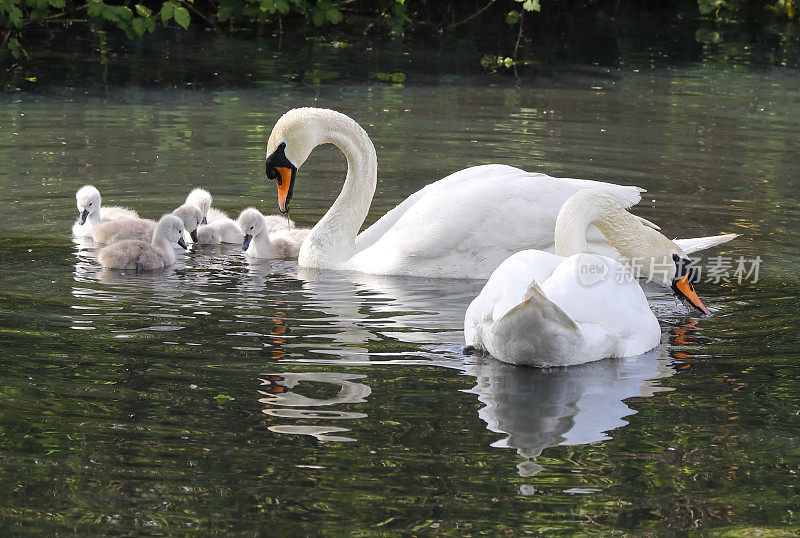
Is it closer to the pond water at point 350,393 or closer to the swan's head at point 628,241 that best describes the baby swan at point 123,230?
the pond water at point 350,393

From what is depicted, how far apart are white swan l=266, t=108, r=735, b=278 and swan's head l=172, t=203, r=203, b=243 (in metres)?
0.81

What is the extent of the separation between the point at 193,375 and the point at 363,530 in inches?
71.6

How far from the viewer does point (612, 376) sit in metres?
5.91

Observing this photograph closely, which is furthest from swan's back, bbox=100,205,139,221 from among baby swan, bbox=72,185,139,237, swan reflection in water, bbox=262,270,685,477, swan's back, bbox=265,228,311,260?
swan reflection in water, bbox=262,270,685,477

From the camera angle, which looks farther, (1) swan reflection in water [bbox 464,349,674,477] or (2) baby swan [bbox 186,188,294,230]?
(2) baby swan [bbox 186,188,294,230]

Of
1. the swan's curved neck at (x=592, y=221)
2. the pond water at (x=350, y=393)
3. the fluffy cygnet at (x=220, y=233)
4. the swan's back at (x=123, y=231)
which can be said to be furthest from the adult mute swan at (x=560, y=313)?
the fluffy cygnet at (x=220, y=233)

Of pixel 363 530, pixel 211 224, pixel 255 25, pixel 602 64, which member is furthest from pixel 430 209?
pixel 255 25

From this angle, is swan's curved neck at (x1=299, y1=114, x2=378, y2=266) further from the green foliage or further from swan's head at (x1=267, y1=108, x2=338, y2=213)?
the green foliage

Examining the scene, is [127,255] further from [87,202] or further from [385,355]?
[385,355]


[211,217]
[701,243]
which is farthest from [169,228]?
[701,243]

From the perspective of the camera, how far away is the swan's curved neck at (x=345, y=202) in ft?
28.3

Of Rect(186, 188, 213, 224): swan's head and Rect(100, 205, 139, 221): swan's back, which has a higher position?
Rect(186, 188, 213, 224): swan's head

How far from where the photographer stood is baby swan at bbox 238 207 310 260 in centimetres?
880

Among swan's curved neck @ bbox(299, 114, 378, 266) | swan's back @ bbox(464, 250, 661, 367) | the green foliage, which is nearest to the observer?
swan's back @ bbox(464, 250, 661, 367)
